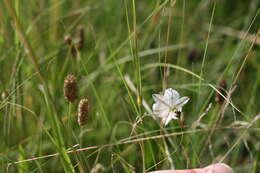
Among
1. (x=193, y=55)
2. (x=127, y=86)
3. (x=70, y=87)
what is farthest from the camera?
(x=193, y=55)

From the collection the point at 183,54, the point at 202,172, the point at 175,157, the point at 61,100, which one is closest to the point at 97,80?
the point at 61,100

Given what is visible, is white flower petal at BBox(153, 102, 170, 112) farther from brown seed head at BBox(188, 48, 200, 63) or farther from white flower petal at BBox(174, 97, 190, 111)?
brown seed head at BBox(188, 48, 200, 63)

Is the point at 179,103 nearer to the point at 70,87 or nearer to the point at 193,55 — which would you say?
the point at 70,87

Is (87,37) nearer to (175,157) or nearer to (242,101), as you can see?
(242,101)

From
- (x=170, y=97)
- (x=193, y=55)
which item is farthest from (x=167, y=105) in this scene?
(x=193, y=55)

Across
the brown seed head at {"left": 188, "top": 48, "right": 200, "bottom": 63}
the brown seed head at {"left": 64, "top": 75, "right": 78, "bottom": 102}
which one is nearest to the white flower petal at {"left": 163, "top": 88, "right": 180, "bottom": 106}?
the brown seed head at {"left": 64, "top": 75, "right": 78, "bottom": 102}
